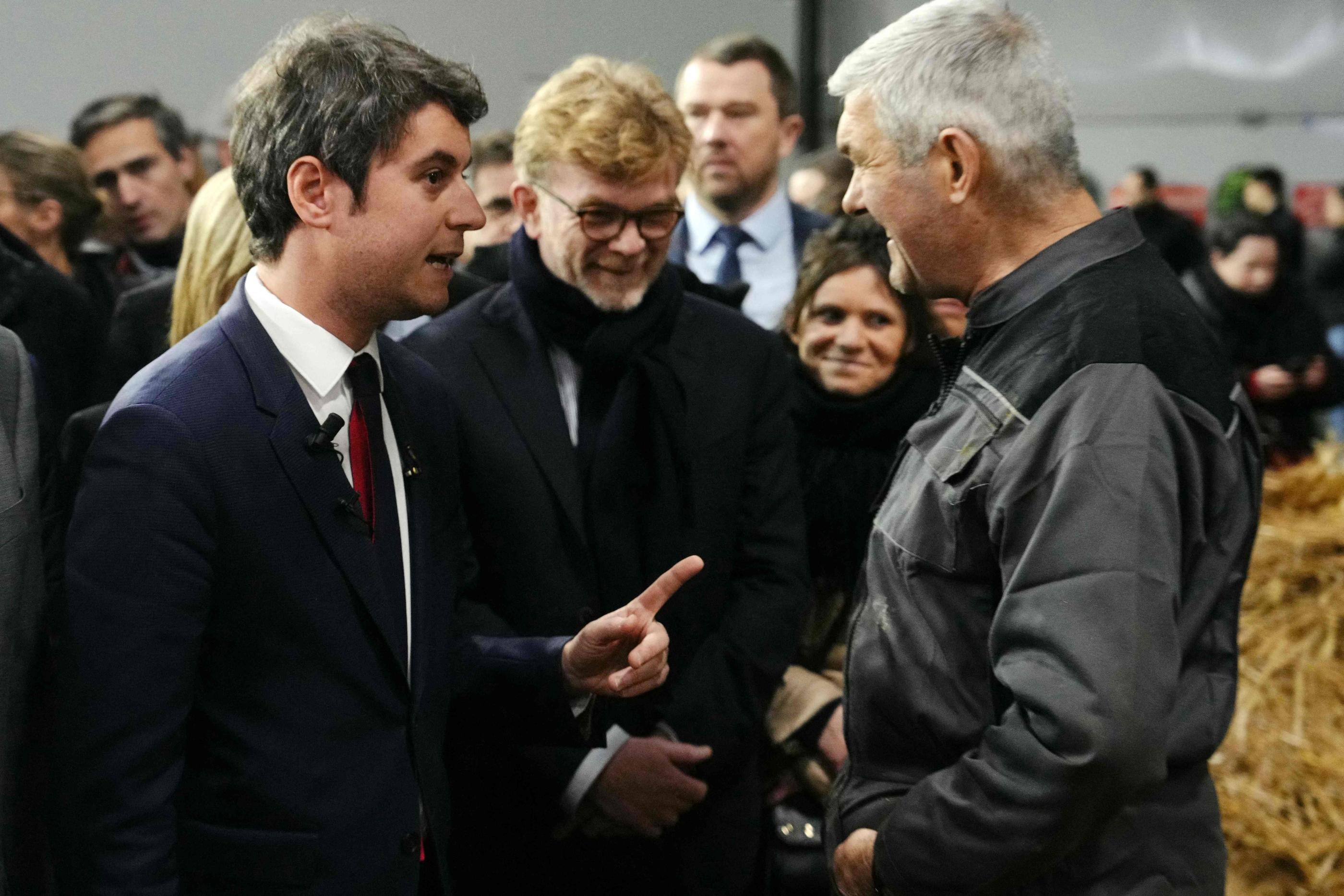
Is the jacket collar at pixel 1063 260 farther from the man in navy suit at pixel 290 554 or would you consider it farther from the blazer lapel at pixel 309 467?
the blazer lapel at pixel 309 467

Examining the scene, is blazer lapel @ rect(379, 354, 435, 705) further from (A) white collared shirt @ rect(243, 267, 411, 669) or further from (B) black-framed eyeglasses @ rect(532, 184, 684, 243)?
(B) black-framed eyeglasses @ rect(532, 184, 684, 243)

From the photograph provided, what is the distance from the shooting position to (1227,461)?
148 centimetres

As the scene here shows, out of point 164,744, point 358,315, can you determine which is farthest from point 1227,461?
point 164,744

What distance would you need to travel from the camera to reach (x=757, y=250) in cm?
374

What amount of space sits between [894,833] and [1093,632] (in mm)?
368

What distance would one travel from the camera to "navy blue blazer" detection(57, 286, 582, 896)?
4.73 feet

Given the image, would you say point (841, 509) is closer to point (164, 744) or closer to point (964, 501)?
point (964, 501)

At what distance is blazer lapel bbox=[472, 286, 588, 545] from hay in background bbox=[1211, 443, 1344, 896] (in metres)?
1.39

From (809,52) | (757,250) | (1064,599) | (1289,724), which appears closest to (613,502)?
(1064,599)

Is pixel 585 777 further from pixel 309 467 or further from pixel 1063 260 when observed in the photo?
pixel 1063 260

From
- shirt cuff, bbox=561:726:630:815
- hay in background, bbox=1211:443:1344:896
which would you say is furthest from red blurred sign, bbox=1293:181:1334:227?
shirt cuff, bbox=561:726:630:815

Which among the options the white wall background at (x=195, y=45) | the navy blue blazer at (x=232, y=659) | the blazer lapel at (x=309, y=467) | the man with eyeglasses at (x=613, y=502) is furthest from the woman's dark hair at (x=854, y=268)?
the white wall background at (x=195, y=45)

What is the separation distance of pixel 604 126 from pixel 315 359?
34.6 inches

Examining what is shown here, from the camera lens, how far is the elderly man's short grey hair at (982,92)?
5.12 ft
